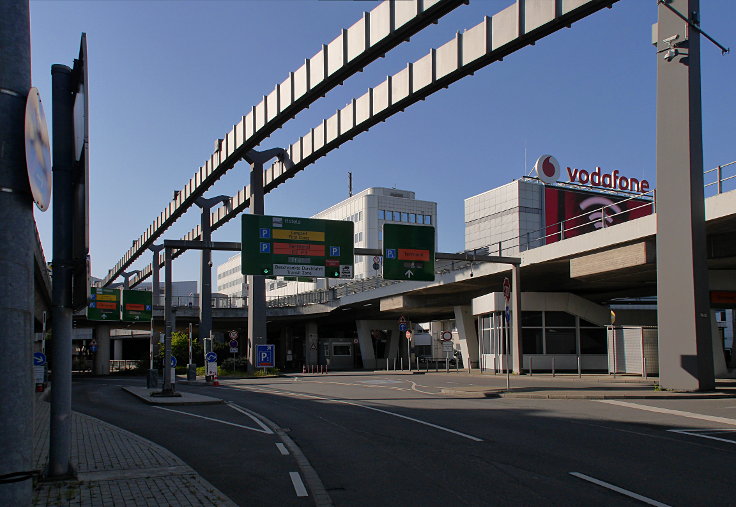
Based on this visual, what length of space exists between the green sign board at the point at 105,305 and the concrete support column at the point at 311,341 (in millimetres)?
18594

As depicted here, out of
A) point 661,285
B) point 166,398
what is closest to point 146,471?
point 166,398

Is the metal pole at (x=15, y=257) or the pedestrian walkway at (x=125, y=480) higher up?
the metal pole at (x=15, y=257)

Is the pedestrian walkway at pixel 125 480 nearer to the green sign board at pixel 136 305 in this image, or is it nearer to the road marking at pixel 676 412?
the road marking at pixel 676 412

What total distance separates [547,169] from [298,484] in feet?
220

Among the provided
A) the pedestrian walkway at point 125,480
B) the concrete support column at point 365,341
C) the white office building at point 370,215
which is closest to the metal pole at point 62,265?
the pedestrian walkway at point 125,480

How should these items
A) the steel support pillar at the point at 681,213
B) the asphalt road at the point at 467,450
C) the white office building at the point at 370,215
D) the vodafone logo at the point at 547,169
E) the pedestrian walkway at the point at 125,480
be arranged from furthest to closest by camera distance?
the white office building at the point at 370,215 < the vodafone logo at the point at 547,169 < the steel support pillar at the point at 681,213 < the asphalt road at the point at 467,450 < the pedestrian walkway at the point at 125,480

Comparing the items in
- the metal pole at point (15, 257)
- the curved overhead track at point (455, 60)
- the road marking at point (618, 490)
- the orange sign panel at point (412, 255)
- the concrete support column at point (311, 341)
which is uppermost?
the curved overhead track at point (455, 60)

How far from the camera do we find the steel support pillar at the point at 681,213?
885 inches

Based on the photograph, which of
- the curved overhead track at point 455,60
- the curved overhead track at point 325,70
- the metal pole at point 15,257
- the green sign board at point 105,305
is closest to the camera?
the metal pole at point 15,257

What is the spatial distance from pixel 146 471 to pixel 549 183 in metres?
67.9

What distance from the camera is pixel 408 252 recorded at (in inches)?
1203

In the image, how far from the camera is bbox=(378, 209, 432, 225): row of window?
9731cm

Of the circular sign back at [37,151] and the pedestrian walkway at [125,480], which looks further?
the pedestrian walkway at [125,480]

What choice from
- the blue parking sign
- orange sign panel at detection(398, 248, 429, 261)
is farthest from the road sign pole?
orange sign panel at detection(398, 248, 429, 261)
